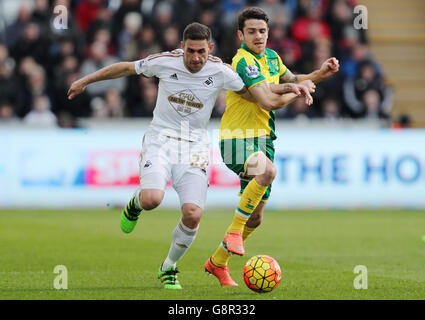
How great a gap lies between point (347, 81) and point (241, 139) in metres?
11.0

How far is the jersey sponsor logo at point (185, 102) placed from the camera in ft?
A: 26.3

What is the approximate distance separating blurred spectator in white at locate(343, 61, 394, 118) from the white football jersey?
436 inches

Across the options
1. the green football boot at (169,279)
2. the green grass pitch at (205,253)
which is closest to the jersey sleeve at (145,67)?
the green football boot at (169,279)

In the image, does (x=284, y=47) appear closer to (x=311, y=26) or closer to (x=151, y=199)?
(x=311, y=26)

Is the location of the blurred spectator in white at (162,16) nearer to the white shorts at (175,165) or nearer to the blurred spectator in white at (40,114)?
the blurred spectator in white at (40,114)

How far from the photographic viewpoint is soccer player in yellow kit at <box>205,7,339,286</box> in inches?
321

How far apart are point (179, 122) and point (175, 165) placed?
0.40 m

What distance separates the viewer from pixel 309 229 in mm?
13648

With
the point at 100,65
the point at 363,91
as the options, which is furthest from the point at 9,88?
the point at 363,91

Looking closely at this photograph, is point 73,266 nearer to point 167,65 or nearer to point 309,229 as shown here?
point 167,65

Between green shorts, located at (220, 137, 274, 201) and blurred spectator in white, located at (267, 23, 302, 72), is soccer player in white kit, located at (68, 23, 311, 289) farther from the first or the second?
blurred spectator in white, located at (267, 23, 302, 72)

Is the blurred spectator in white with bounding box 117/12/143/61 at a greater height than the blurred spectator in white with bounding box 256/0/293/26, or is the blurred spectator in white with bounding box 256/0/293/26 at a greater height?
the blurred spectator in white with bounding box 256/0/293/26

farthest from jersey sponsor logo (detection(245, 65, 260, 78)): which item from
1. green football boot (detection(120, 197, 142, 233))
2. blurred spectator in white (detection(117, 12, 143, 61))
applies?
blurred spectator in white (detection(117, 12, 143, 61))

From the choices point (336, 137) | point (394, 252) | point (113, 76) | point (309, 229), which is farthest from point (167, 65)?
point (336, 137)
